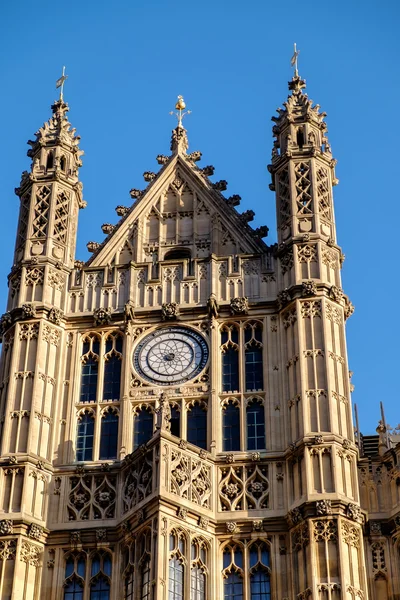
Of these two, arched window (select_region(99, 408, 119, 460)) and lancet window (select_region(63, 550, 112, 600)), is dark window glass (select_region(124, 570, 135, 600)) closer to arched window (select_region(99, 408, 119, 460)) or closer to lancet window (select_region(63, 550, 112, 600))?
lancet window (select_region(63, 550, 112, 600))

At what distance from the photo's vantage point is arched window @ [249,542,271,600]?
2998cm

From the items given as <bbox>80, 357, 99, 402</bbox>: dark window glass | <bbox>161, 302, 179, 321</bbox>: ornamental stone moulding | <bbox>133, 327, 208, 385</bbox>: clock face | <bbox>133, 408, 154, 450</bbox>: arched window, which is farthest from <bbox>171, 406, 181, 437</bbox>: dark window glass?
<bbox>161, 302, 179, 321</bbox>: ornamental stone moulding

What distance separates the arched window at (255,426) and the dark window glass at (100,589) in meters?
4.81

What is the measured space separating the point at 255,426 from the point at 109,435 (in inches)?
143

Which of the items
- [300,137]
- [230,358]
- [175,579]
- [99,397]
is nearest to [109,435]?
[99,397]

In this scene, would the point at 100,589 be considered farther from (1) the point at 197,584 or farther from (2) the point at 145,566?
(1) the point at 197,584

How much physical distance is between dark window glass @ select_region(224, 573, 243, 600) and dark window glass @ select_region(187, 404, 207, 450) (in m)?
3.61

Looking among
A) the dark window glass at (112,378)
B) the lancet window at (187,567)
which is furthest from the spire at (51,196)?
the lancet window at (187,567)

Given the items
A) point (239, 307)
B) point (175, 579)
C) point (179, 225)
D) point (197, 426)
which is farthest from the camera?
point (179, 225)

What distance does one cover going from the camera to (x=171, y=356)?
1367 inches

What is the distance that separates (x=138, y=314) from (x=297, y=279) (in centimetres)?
433

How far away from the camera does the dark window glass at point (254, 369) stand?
111ft

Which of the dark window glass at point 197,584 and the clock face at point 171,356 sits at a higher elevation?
the clock face at point 171,356

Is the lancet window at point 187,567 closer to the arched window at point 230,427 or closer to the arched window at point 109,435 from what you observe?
the arched window at point 230,427
